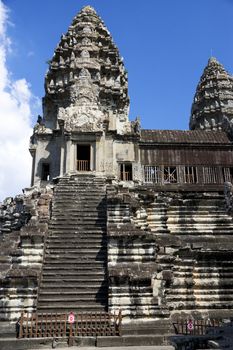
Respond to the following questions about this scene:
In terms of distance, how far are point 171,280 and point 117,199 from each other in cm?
445

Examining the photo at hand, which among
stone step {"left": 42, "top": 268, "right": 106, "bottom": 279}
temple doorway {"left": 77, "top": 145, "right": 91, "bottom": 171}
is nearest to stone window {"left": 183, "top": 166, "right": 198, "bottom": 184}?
temple doorway {"left": 77, "top": 145, "right": 91, "bottom": 171}

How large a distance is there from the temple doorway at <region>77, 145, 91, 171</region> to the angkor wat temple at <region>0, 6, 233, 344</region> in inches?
2.9

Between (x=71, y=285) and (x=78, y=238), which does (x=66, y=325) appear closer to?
(x=71, y=285)

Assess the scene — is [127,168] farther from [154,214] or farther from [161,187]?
[154,214]

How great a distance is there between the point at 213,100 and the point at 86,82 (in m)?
23.7

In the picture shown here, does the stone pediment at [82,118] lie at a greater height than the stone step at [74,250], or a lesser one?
greater

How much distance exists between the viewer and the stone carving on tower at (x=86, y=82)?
78.5 feet

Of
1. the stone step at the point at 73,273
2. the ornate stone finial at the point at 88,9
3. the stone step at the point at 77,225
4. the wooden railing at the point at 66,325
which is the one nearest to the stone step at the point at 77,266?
the stone step at the point at 73,273

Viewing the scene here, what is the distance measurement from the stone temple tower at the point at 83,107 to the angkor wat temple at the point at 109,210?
79 millimetres

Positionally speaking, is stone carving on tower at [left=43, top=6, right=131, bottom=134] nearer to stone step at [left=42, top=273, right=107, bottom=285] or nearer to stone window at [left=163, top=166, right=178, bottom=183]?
stone window at [left=163, top=166, right=178, bottom=183]

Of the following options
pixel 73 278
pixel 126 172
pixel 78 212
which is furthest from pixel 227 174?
pixel 73 278

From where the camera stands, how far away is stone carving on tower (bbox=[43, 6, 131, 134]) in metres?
23.9

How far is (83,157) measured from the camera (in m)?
25.2

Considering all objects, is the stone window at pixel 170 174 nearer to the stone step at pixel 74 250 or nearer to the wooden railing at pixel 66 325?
the stone step at pixel 74 250
